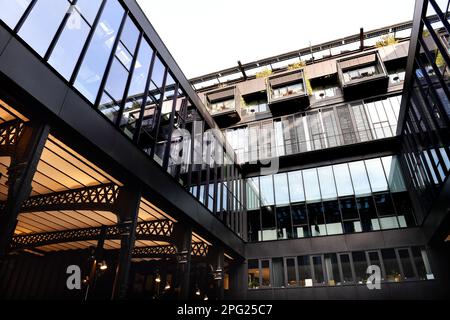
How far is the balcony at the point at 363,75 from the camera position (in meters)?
23.2

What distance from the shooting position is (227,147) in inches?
822

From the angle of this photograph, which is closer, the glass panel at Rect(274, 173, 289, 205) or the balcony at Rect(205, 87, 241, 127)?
the glass panel at Rect(274, 173, 289, 205)

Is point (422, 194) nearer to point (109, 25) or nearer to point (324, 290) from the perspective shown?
point (324, 290)

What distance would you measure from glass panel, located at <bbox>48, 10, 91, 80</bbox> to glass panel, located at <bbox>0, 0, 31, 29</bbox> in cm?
101

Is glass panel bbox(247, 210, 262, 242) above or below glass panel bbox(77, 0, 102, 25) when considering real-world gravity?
below

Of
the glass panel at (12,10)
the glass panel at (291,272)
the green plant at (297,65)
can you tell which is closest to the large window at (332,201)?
the glass panel at (291,272)

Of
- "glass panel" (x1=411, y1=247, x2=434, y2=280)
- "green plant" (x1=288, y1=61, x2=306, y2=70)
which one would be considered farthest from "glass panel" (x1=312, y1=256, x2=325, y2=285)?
"green plant" (x1=288, y1=61, x2=306, y2=70)

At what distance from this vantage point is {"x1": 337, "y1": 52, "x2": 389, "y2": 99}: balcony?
2320 cm

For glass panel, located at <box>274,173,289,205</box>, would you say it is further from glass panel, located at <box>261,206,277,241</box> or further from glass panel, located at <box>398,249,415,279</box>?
glass panel, located at <box>398,249,415,279</box>

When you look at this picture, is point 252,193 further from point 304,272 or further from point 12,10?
point 12,10

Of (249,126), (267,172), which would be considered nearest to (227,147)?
(267,172)

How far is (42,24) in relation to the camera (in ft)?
24.3

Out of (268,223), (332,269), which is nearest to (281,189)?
(268,223)
